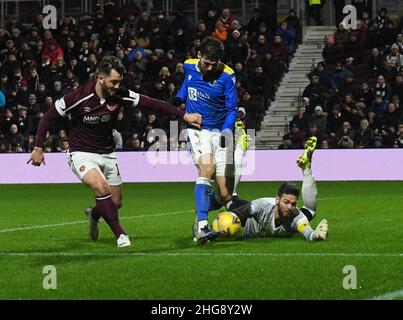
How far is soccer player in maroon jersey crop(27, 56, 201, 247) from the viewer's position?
11930mm

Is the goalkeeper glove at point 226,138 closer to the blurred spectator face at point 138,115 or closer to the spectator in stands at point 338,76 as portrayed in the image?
the spectator in stands at point 338,76

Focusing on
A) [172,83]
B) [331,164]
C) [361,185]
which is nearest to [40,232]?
[361,185]

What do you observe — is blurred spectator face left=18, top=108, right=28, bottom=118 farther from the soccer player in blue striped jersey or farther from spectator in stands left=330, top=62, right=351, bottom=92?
the soccer player in blue striped jersey

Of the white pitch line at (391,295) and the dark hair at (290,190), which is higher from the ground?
the dark hair at (290,190)

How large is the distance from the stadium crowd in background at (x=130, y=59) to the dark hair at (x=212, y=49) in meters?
15.3

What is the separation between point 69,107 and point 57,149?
16.8m

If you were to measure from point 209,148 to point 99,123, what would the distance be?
1.33 metres

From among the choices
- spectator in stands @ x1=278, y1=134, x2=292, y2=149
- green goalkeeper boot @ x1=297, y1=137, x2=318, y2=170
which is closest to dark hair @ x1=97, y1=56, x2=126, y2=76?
green goalkeeper boot @ x1=297, y1=137, x2=318, y2=170

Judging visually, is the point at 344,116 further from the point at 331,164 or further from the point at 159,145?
the point at 159,145

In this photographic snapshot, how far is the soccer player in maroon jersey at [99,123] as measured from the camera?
1193 centimetres

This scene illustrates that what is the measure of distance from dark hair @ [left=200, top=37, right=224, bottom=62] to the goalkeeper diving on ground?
157cm

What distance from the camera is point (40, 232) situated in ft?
46.8

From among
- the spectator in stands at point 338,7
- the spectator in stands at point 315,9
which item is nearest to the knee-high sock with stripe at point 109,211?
the spectator in stands at point 315,9

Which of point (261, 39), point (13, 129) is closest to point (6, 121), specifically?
point (13, 129)
